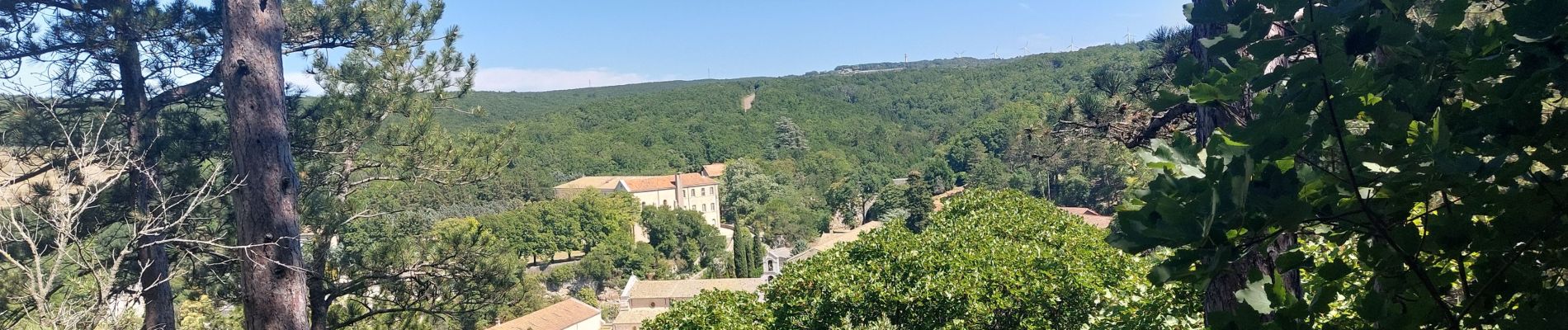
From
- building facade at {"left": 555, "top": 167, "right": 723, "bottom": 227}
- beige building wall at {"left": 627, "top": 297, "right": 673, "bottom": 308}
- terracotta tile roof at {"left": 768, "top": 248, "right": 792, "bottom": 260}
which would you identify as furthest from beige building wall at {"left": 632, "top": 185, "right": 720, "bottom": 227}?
beige building wall at {"left": 627, "top": 297, "right": 673, "bottom": 308}

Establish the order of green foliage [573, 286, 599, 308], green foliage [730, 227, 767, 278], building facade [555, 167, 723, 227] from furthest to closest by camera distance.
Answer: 1. building facade [555, 167, 723, 227]
2. green foliage [730, 227, 767, 278]
3. green foliage [573, 286, 599, 308]

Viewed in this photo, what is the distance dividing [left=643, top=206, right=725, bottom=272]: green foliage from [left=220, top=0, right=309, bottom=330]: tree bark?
1472 inches

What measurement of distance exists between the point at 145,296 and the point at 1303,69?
24.6ft

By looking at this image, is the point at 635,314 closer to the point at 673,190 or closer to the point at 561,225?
the point at 561,225

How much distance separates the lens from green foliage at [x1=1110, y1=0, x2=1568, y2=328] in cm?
113

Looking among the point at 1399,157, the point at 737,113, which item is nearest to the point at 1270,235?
the point at 1399,157

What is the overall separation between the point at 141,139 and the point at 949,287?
6.88 metres

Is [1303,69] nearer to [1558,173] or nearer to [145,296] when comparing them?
[1558,173]

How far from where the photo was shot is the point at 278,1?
16.6 ft

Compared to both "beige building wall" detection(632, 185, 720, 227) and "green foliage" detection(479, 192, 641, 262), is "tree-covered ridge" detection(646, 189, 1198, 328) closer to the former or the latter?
"green foliage" detection(479, 192, 641, 262)

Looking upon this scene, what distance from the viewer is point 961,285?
8.18 metres

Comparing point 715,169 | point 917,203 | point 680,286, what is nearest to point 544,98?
point 715,169

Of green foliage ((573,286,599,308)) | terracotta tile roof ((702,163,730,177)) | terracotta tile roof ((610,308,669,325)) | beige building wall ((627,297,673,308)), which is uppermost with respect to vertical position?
terracotta tile roof ((702,163,730,177))

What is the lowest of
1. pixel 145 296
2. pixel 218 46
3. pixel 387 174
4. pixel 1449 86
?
pixel 145 296
